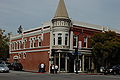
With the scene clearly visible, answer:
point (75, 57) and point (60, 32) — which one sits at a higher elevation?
point (60, 32)

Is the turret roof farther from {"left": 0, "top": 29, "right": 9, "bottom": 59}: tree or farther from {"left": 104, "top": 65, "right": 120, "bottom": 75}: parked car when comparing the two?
{"left": 0, "top": 29, "right": 9, "bottom": 59}: tree

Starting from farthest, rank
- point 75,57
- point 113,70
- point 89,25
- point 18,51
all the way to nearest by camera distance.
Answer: point 18,51 < point 89,25 < point 75,57 < point 113,70

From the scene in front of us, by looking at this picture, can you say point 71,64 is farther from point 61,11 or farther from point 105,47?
point 61,11

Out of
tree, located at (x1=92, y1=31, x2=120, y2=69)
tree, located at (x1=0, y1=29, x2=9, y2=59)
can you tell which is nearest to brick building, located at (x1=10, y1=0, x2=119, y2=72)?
tree, located at (x1=92, y1=31, x2=120, y2=69)

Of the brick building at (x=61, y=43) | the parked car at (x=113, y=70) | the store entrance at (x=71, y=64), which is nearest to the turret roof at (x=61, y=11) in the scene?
the brick building at (x=61, y=43)

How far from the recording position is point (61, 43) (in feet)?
140

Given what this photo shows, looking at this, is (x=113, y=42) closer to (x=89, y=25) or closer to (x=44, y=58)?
(x=89, y=25)

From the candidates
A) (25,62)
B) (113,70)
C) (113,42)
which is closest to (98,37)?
(113,42)

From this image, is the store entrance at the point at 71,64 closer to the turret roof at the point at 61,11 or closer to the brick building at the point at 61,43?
the brick building at the point at 61,43

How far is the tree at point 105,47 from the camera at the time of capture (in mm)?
42188

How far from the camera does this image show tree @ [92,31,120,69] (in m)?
42.2

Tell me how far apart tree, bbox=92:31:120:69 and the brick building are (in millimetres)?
2382

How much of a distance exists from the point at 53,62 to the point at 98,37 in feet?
30.9

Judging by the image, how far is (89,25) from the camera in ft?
155
